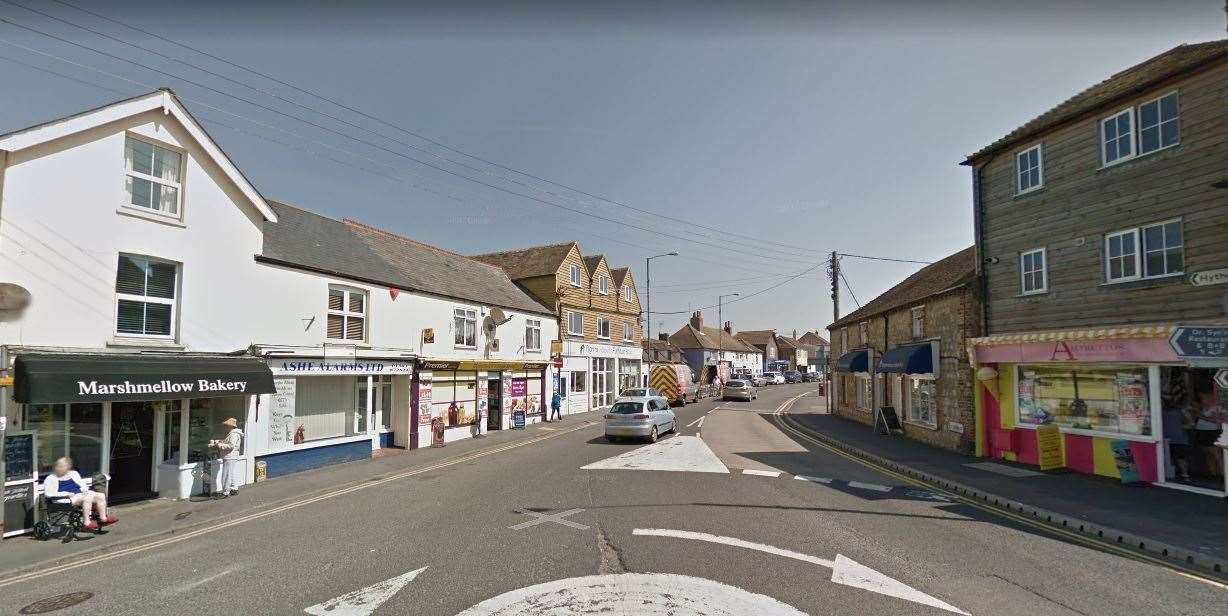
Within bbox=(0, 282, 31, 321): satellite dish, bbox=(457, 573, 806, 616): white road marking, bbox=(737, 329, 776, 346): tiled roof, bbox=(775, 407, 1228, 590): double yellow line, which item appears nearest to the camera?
bbox=(457, 573, 806, 616): white road marking

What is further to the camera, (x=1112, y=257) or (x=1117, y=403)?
(x=1112, y=257)

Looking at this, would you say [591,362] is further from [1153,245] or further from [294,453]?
[1153,245]

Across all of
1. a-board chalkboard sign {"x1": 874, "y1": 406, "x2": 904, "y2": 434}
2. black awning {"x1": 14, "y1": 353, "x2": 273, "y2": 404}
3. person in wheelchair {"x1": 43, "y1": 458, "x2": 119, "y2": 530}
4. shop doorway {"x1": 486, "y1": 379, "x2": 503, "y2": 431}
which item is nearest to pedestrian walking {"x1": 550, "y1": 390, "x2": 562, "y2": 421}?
shop doorway {"x1": 486, "y1": 379, "x2": 503, "y2": 431}

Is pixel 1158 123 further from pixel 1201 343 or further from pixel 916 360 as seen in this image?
pixel 916 360

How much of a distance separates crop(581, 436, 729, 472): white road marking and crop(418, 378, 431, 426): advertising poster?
6.69 meters

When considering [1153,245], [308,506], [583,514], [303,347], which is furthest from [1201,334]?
[303,347]

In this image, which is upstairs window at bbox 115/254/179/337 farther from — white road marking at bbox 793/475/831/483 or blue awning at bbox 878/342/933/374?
blue awning at bbox 878/342/933/374

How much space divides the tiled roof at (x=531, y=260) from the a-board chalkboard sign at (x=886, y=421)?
17244 mm

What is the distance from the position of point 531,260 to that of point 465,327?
461 inches

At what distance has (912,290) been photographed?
22797mm

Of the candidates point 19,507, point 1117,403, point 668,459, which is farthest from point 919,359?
point 19,507

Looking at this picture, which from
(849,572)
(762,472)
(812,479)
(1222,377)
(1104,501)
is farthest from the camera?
(762,472)

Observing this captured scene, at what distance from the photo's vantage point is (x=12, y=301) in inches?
388

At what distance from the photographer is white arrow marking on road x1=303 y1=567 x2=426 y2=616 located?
240 inches
